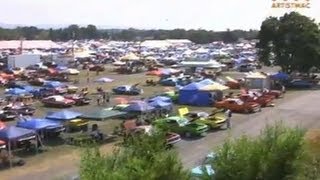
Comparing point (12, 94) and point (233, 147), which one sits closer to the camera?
point (233, 147)

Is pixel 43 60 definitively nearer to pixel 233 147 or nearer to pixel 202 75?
pixel 202 75

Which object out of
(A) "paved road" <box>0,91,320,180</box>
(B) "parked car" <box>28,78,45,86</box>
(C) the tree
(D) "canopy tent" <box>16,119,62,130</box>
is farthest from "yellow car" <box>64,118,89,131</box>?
(C) the tree

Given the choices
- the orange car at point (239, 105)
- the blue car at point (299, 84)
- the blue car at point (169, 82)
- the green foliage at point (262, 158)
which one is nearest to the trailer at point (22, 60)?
the blue car at point (169, 82)

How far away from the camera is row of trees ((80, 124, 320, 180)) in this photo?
413 inches

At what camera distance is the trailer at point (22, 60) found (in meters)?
67.6

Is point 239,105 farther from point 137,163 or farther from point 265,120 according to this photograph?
point 137,163

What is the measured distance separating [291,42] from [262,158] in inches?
1581

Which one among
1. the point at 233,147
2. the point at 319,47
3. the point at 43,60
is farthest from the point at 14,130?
the point at 43,60

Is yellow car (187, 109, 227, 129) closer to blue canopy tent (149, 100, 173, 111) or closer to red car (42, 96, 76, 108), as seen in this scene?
blue canopy tent (149, 100, 173, 111)

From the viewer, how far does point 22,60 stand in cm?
6944

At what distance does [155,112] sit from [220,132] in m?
5.24

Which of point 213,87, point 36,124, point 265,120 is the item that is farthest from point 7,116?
point 265,120

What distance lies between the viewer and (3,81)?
166 feet

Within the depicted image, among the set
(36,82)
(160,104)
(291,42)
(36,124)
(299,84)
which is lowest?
(36,82)
